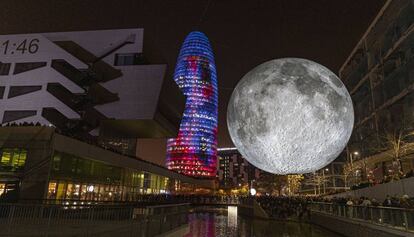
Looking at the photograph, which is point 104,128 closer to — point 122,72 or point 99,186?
point 122,72

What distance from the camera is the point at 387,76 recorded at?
45.2 metres

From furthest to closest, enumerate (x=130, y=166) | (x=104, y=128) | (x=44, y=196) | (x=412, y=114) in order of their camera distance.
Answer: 1. (x=104, y=128)
2. (x=130, y=166)
3. (x=412, y=114)
4. (x=44, y=196)

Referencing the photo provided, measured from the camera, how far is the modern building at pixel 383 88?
130 ft

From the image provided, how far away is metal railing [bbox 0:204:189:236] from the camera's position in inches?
441

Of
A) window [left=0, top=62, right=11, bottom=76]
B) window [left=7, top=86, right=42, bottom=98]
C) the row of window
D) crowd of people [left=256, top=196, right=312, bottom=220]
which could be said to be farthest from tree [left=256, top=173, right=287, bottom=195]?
window [left=0, top=62, right=11, bottom=76]

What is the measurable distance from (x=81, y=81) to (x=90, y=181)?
646 inches

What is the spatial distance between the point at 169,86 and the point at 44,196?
29.3m

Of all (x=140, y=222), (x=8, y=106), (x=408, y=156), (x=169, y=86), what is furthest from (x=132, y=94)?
(x=408, y=156)

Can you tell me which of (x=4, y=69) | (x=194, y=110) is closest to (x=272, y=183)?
(x=194, y=110)

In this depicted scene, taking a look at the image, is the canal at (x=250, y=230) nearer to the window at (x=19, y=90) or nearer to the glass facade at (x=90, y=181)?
the glass facade at (x=90, y=181)

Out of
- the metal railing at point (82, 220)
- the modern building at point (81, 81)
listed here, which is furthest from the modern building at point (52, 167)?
the modern building at point (81, 81)

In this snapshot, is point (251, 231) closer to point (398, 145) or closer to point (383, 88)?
point (398, 145)

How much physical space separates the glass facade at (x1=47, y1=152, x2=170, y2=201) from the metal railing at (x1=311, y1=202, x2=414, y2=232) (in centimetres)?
2208

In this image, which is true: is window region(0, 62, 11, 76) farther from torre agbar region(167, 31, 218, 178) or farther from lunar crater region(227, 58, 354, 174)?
torre agbar region(167, 31, 218, 178)
